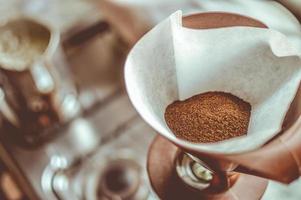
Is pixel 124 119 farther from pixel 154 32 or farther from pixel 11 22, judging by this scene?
pixel 154 32

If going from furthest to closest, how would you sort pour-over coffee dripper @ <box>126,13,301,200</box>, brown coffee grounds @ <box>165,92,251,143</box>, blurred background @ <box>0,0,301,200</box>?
blurred background @ <box>0,0,301,200</box>
brown coffee grounds @ <box>165,92,251,143</box>
pour-over coffee dripper @ <box>126,13,301,200</box>

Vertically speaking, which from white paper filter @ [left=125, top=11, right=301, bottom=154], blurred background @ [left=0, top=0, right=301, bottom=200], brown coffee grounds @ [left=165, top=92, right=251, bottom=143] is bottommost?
blurred background @ [left=0, top=0, right=301, bottom=200]

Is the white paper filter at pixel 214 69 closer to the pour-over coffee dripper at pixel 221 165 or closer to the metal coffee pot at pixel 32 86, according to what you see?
the pour-over coffee dripper at pixel 221 165

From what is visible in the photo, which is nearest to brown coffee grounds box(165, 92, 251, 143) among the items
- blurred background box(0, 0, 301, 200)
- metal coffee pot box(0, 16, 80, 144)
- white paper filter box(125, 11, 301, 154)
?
white paper filter box(125, 11, 301, 154)

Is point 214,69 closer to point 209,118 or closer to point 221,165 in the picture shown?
point 209,118

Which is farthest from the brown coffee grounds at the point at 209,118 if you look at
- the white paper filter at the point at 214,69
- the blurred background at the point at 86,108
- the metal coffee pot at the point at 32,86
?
the metal coffee pot at the point at 32,86

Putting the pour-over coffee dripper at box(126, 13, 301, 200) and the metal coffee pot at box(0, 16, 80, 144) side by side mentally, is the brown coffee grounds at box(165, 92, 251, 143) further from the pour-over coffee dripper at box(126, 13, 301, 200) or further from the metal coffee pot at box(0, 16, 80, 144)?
the metal coffee pot at box(0, 16, 80, 144)

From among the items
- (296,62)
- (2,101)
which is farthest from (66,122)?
(296,62)
